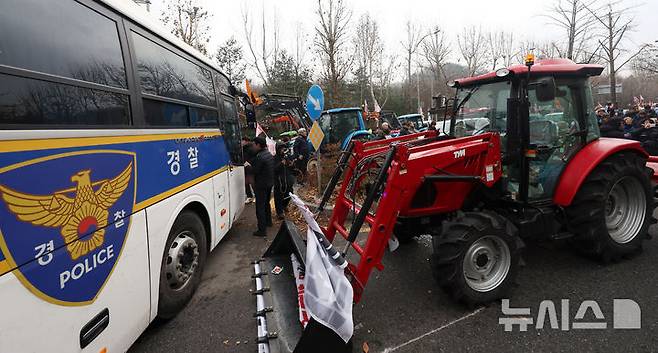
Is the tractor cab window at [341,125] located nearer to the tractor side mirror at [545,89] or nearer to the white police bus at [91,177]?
the white police bus at [91,177]

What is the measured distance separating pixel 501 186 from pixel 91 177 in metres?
3.86

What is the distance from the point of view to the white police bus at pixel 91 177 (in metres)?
1.67

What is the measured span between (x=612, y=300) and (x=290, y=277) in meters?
3.18

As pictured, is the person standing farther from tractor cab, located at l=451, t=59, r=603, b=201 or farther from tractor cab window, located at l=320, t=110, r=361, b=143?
tractor cab, located at l=451, t=59, r=603, b=201

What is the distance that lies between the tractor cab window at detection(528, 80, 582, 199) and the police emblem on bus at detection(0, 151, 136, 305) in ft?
13.1

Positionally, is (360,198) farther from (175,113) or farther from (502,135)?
(175,113)

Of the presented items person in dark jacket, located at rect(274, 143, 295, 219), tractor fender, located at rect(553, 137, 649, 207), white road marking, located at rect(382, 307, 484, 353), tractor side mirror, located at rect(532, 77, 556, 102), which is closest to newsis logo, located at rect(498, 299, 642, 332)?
white road marking, located at rect(382, 307, 484, 353)

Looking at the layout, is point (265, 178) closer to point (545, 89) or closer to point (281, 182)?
point (281, 182)

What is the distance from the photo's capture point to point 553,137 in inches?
149

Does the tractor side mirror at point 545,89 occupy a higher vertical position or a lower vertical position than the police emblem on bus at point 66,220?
higher

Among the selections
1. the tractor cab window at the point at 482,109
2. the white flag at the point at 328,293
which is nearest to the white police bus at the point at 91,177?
the white flag at the point at 328,293

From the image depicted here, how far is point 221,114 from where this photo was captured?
16.0 ft

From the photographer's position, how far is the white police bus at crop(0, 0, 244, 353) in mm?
1669

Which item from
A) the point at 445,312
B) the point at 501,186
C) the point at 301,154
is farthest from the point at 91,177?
the point at 301,154
